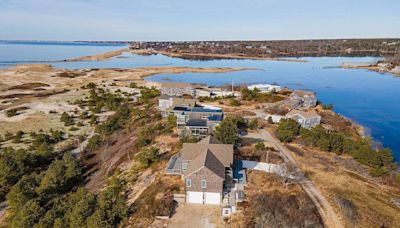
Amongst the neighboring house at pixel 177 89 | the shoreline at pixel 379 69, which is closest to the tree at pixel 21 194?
the neighboring house at pixel 177 89

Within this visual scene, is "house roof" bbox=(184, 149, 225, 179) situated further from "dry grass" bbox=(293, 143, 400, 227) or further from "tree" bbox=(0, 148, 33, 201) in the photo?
"tree" bbox=(0, 148, 33, 201)

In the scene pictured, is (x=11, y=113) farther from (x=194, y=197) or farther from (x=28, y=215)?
(x=194, y=197)

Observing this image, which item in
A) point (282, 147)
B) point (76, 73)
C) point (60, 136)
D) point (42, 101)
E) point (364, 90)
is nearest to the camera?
point (282, 147)

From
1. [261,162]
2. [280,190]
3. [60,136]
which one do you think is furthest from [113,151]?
[280,190]

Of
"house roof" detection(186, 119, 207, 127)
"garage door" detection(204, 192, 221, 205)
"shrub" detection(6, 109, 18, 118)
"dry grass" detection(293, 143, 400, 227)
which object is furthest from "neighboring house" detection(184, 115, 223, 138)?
"shrub" detection(6, 109, 18, 118)

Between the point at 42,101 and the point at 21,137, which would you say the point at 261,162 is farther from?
the point at 42,101

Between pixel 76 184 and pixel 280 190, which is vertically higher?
pixel 280 190

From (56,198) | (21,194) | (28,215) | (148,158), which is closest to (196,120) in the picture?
(148,158)

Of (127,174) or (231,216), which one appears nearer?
(231,216)
